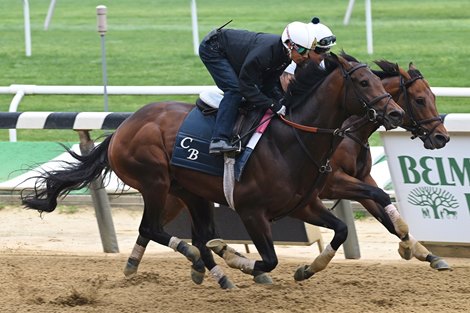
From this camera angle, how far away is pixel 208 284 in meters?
7.22

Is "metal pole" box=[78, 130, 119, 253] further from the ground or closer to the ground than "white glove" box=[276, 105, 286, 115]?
closer to the ground

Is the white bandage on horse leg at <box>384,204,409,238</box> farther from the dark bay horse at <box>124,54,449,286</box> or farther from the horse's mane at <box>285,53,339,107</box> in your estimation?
the horse's mane at <box>285,53,339,107</box>

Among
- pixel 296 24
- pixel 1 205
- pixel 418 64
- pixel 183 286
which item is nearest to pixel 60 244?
pixel 1 205

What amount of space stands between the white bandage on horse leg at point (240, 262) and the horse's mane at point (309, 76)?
2.95 ft

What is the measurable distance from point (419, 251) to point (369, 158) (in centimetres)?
77

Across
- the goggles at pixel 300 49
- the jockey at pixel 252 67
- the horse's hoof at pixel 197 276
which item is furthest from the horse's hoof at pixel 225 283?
the goggles at pixel 300 49

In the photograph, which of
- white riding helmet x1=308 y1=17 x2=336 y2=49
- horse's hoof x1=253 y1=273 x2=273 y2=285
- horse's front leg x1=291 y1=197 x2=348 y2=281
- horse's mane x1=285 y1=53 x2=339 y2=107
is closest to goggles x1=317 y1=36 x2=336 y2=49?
white riding helmet x1=308 y1=17 x2=336 y2=49

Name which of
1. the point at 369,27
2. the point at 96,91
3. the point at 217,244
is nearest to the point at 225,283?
the point at 217,244

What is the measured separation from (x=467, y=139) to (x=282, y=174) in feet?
5.92

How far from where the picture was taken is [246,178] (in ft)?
21.4

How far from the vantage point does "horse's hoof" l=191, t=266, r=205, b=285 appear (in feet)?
23.0

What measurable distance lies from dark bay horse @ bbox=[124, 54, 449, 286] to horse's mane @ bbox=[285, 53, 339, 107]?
51 cm

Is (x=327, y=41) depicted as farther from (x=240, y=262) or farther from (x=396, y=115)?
(x=240, y=262)

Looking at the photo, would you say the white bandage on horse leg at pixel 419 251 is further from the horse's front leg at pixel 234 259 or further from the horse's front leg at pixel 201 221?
the horse's front leg at pixel 201 221
